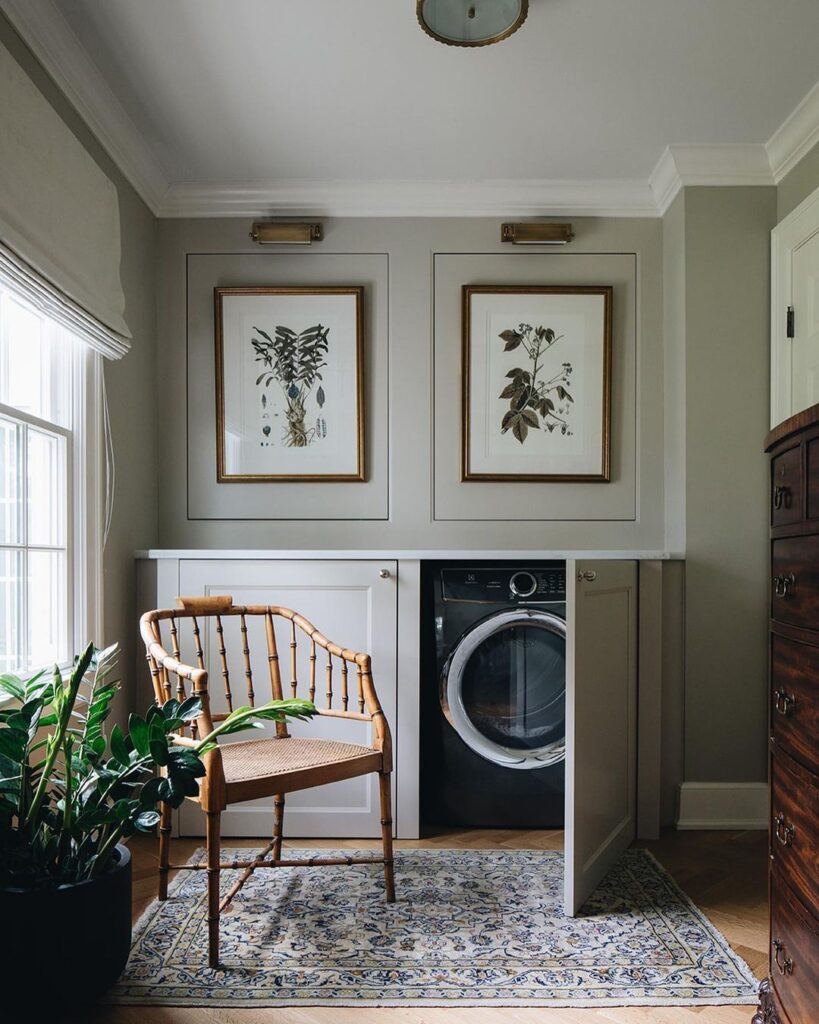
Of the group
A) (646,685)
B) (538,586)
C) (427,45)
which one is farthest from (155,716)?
(427,45)

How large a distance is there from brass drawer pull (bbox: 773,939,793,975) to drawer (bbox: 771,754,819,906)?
14 centimetres

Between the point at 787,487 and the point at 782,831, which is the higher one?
the point at 787,487

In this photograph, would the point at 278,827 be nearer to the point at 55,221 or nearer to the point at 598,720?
the point at 598,720

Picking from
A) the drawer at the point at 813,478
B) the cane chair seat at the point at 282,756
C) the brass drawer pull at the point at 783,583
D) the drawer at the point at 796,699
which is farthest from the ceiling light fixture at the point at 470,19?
the cane chair seat at the point at 282,756

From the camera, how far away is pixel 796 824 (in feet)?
4.50

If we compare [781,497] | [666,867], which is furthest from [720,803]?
[781,497]

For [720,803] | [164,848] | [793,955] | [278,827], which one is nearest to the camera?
[793,955]

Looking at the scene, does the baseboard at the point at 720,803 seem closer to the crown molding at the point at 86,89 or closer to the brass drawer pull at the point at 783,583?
the brass drawer pull at the point at 783,583

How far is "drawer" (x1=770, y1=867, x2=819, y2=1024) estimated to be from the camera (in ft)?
4.22

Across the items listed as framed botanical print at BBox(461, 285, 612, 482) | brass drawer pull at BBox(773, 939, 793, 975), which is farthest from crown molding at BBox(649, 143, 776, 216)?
brass drawer pull at BBox(773, 939, 793, 975)

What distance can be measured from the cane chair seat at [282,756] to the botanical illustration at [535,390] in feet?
4.78

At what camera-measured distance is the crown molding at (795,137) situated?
101 inches

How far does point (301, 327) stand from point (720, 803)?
233 centimetres

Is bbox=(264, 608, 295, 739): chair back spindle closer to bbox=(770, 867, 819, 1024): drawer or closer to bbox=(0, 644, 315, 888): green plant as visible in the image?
bbox=(0, 644, 315, 888): green plant
